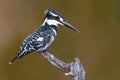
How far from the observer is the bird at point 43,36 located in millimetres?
5695

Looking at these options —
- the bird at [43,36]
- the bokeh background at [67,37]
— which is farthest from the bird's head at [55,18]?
the bokeh background at [67,37]

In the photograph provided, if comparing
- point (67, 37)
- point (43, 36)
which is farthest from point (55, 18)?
point (67, 37)

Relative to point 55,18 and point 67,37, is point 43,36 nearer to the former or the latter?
point 55,18

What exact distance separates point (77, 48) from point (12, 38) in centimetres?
74

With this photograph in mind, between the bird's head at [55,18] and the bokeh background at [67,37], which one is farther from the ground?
the bird's head at [55,18]

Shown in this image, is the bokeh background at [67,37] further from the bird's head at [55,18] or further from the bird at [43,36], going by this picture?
the bird's head at [55,18]

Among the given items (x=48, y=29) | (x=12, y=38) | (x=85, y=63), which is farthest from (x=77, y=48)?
(x=48, y=29)

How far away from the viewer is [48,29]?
19.9ft

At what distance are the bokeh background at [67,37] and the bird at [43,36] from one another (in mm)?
2244

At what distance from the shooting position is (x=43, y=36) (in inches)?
235

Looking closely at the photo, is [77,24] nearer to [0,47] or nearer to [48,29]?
[0,47]

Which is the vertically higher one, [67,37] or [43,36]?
[43,36]

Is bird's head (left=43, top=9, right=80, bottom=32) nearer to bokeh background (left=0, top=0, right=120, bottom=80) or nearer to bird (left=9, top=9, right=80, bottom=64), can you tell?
bird (left=9, top=9, right=80, bottom=64)

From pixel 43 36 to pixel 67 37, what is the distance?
2419mm
